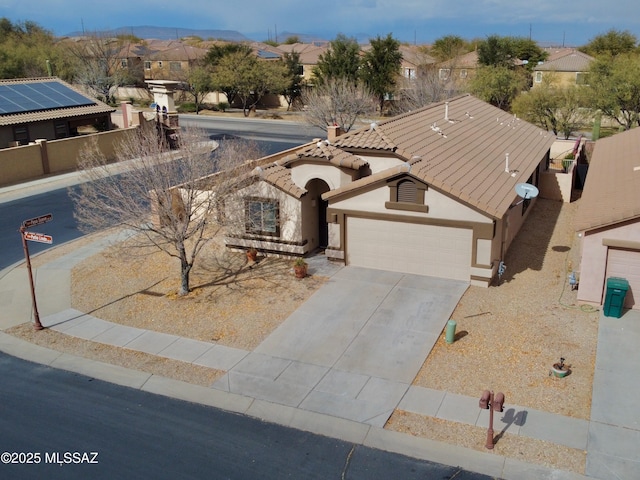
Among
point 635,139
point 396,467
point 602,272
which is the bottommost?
point 396,467

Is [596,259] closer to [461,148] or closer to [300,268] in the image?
[461,148]

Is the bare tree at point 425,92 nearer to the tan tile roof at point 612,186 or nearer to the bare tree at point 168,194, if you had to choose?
the tan tile roof at point 612,186

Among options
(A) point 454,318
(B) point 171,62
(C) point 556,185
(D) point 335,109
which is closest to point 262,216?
(A) point 454,318

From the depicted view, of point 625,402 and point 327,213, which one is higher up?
point 327,213

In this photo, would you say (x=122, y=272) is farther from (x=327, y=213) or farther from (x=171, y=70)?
(x=171, y=70)

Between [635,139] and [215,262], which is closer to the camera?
[215,262]

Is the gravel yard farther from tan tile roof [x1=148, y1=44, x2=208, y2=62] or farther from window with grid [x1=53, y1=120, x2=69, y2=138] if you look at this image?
tan tile roof [x1=148, y1=44, x2=208, y2=62]

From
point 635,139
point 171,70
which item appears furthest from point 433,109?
point 171,70
